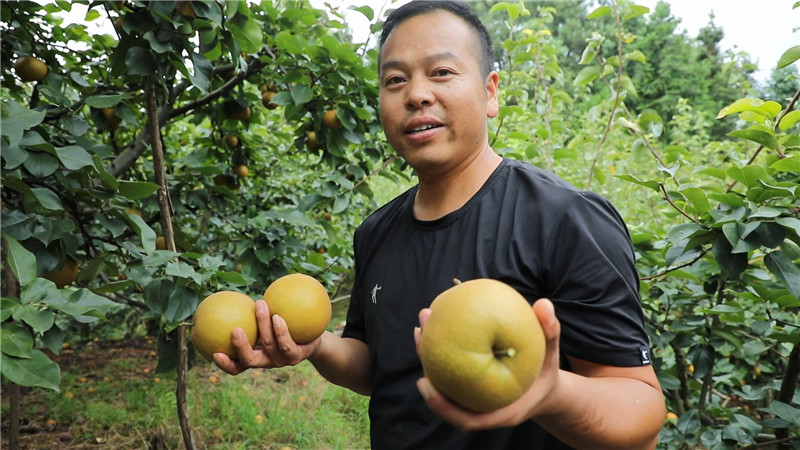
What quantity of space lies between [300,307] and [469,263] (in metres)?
0.41

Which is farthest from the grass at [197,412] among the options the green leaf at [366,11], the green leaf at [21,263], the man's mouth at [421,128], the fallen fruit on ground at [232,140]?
the man's mouth at [421,128]

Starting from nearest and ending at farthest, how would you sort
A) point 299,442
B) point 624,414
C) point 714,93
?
point 624,414
point 299,442
point 714,93

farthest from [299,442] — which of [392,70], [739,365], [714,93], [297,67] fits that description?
[714,93]

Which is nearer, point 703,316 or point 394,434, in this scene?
point 394,434

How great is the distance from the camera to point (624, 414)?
1013mm

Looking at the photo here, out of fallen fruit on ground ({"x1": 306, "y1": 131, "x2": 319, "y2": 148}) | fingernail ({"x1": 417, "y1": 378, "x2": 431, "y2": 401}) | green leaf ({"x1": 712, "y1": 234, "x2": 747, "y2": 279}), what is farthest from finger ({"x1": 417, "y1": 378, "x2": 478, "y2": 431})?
fallen fruit on ground ({"x1": 306, "y1": 131, "x2": 319, "y2": 148})

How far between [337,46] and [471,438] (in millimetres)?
1542

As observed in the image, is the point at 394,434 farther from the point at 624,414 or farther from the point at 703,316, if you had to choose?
the point at 703,316

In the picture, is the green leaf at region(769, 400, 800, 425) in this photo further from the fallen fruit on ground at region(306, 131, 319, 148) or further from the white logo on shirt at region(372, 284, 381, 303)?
the fallen fruit on ground at region(306, 131, 319, 148)

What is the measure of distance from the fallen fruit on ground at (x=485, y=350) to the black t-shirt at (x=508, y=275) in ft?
1.01

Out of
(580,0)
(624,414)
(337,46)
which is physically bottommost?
(624,414)

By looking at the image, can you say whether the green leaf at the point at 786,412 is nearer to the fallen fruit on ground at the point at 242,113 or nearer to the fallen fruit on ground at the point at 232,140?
the fallen fruit on ground at the point at 242,113

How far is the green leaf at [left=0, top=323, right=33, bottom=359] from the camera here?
1.15 m

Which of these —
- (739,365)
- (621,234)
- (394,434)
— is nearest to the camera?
(621,234)
